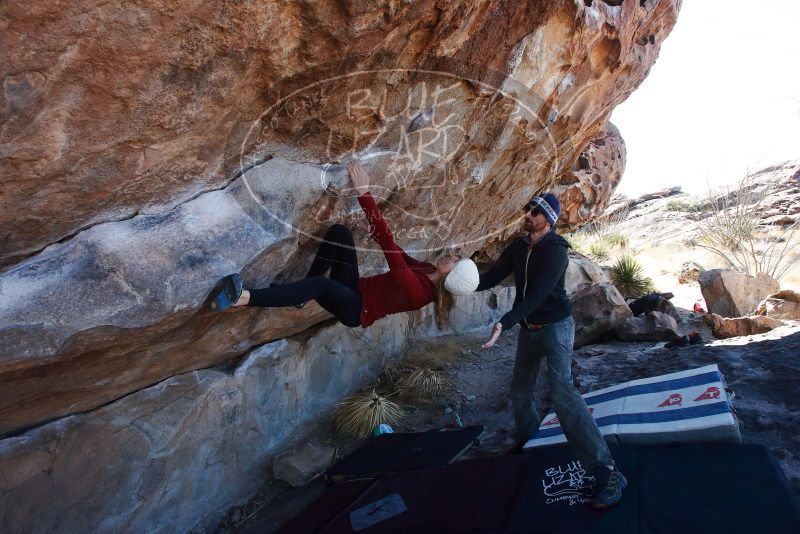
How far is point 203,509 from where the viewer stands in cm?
389

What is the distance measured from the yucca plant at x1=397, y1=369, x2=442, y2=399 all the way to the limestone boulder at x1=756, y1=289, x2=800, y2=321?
153 inches

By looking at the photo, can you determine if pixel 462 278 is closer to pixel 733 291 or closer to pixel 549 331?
pixel 549 331

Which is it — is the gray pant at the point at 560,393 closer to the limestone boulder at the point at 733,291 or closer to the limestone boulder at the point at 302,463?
the limestone boulder at the point at 302,463

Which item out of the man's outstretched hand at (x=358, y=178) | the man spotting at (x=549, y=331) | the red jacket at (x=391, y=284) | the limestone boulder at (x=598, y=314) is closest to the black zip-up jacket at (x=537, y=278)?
the man spotting at (x=549, y=331)

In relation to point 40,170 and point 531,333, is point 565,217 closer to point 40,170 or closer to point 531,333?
point 531,333

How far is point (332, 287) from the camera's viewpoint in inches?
137

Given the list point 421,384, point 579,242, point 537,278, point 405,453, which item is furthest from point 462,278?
point 579,242

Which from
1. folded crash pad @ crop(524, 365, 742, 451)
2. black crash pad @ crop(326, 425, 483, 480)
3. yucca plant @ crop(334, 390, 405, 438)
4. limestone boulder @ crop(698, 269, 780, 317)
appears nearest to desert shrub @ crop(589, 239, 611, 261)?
limestone boulder @ crop(698, 269, 780, 317)

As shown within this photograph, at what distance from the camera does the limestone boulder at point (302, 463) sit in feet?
14.0

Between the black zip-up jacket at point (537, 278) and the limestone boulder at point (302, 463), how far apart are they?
1.92 meters

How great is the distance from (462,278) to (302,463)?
201 cm

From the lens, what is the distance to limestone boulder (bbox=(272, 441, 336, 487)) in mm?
4266

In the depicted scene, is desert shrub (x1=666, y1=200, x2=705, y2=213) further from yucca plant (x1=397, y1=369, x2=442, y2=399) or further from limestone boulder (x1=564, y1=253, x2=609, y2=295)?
yucca plant (x1=397, y1=369, x2=442, y2=399)

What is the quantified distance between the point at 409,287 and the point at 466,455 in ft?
5.47
